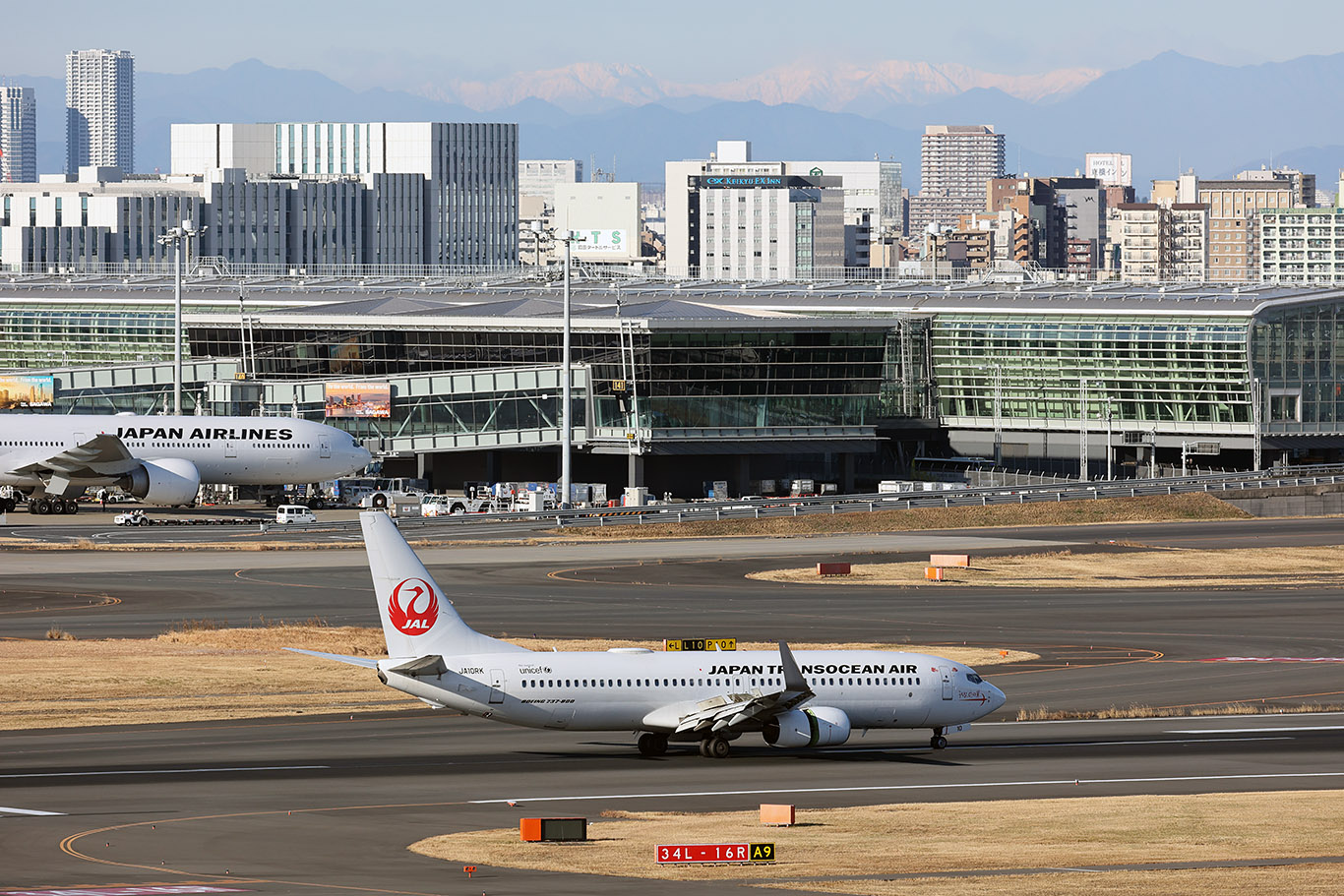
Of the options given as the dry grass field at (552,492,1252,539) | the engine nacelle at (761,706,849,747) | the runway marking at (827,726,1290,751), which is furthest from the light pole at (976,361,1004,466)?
the engine nacelle at (761,706,849,747)

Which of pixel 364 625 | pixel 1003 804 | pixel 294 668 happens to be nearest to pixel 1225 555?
pixel 364 625

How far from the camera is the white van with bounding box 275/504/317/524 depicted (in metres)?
128

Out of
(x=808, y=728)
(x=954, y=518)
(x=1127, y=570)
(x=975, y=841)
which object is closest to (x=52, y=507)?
(x=954, y=518)

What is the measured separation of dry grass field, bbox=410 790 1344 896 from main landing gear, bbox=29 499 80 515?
9477 centimetres

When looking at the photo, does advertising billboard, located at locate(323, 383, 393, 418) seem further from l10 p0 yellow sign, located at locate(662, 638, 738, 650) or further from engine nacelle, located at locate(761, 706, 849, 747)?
engine nacelle, located at locate(761, 706, 849, 747)

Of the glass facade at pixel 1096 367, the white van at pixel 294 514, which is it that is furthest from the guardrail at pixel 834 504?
the glass facade at pixel 1096 367

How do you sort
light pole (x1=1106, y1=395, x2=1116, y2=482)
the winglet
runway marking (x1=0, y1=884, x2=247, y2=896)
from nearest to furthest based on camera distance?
1. runway marking (x1=0, y1=884, x2=247, y2=896)
2. the winglet
3. light pole (x1=1106, y1=395, x2=1116, y2=482)

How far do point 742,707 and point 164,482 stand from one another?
85.4 m

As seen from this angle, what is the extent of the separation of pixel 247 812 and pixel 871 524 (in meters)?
89.1

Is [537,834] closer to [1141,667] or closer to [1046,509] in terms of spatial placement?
[1141,667]

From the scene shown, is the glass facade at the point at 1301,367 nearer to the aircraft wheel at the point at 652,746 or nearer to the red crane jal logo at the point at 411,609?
the aircraft wheel at the point at 652,746

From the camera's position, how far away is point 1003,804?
46.0 meters

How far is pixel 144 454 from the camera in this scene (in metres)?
131

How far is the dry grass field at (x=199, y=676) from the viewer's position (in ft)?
198
